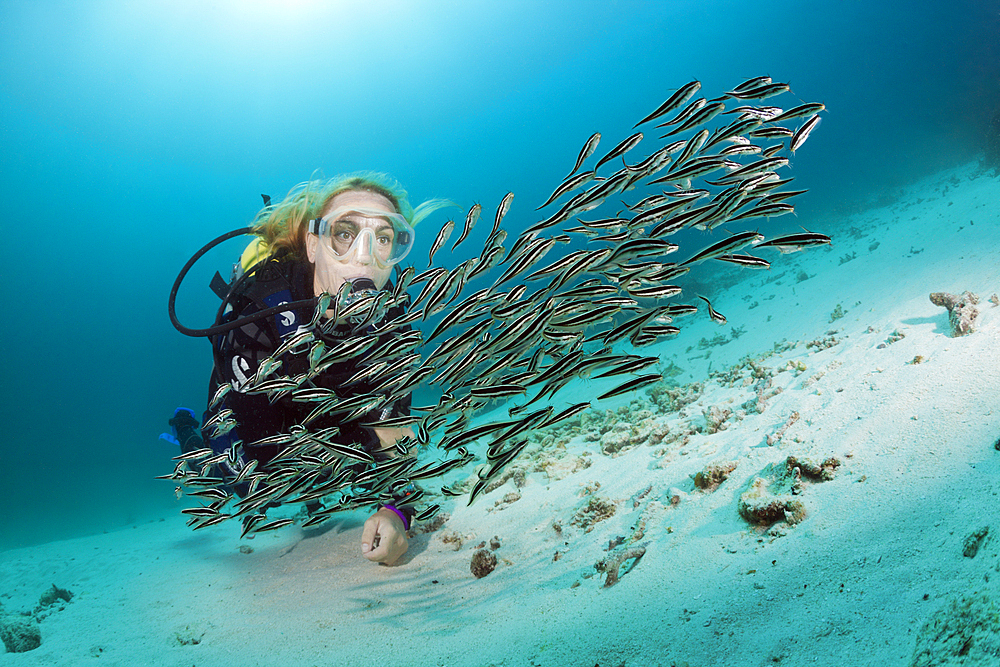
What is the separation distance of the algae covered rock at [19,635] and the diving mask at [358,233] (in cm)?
421

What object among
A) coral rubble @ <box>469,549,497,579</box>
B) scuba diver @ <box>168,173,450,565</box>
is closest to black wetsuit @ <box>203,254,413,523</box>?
scuba diver @ <box>168,173,450,565</box>

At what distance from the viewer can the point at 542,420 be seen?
2.26 meters

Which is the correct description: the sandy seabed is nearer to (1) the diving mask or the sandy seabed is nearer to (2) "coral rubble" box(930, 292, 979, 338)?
(2) "coral rubble" box(930, 292, 979, 338)

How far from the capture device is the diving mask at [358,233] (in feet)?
14.5

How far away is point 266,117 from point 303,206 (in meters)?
87.5

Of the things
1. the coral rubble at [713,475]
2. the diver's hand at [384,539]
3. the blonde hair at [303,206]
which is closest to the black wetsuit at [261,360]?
the diver's hand at [384,539]

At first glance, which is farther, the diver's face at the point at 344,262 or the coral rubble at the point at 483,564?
the diver's face at the point at 344,262

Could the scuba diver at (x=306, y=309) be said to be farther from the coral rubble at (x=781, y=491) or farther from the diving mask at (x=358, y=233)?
the coral rubble at (x=781, y=491)

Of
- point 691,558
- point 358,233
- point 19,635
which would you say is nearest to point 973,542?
point 691,558

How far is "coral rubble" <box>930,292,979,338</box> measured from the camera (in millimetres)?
3541

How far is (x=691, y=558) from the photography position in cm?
237

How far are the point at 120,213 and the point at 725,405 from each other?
305 ft

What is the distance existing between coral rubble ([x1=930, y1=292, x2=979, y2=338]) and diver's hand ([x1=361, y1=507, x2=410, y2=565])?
18.0ft

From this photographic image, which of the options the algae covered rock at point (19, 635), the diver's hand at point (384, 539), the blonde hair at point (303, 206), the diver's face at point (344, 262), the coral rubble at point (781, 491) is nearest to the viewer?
the coral rubble at point (781, 491)
